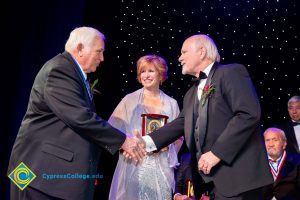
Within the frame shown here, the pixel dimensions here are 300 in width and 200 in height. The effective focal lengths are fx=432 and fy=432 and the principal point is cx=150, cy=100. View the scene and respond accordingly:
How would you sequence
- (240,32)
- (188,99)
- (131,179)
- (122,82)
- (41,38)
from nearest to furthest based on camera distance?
(188,99), (131,179), (41,38), (122,82), (240,32)

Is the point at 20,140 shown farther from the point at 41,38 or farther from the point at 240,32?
the point at 240,32

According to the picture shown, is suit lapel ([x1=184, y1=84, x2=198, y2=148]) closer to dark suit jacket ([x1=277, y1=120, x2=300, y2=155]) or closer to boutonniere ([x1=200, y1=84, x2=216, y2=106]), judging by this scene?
boutonniere ([x1=200, y1=84, x2=216, y2=106])

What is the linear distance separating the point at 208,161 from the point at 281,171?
2.30m

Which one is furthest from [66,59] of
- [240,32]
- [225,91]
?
[240,32]

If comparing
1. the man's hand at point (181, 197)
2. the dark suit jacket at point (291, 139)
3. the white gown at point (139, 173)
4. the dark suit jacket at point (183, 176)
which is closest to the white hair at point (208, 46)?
the white gown at point (139, 173)

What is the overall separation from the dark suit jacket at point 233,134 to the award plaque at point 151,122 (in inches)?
41.5

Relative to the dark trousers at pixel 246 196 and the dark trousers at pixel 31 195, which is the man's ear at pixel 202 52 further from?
the dark trousers at pixel 31 195

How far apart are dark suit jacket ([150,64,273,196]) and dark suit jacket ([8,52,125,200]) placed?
70 centimetres

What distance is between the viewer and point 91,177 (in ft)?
8.92

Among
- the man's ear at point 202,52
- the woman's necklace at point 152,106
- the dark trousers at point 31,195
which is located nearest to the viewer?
the dark trousers at point 31,195

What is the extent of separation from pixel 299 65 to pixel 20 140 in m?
4.98

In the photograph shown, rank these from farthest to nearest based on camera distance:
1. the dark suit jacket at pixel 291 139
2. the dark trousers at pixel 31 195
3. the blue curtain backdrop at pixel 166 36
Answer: the dark suit jacket at pixel 291 139 → the blue curtain backdrop at pixel 166 36 → the dark trousers at pixel 31 195

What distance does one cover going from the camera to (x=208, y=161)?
2648 mm

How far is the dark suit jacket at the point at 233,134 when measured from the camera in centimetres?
264
